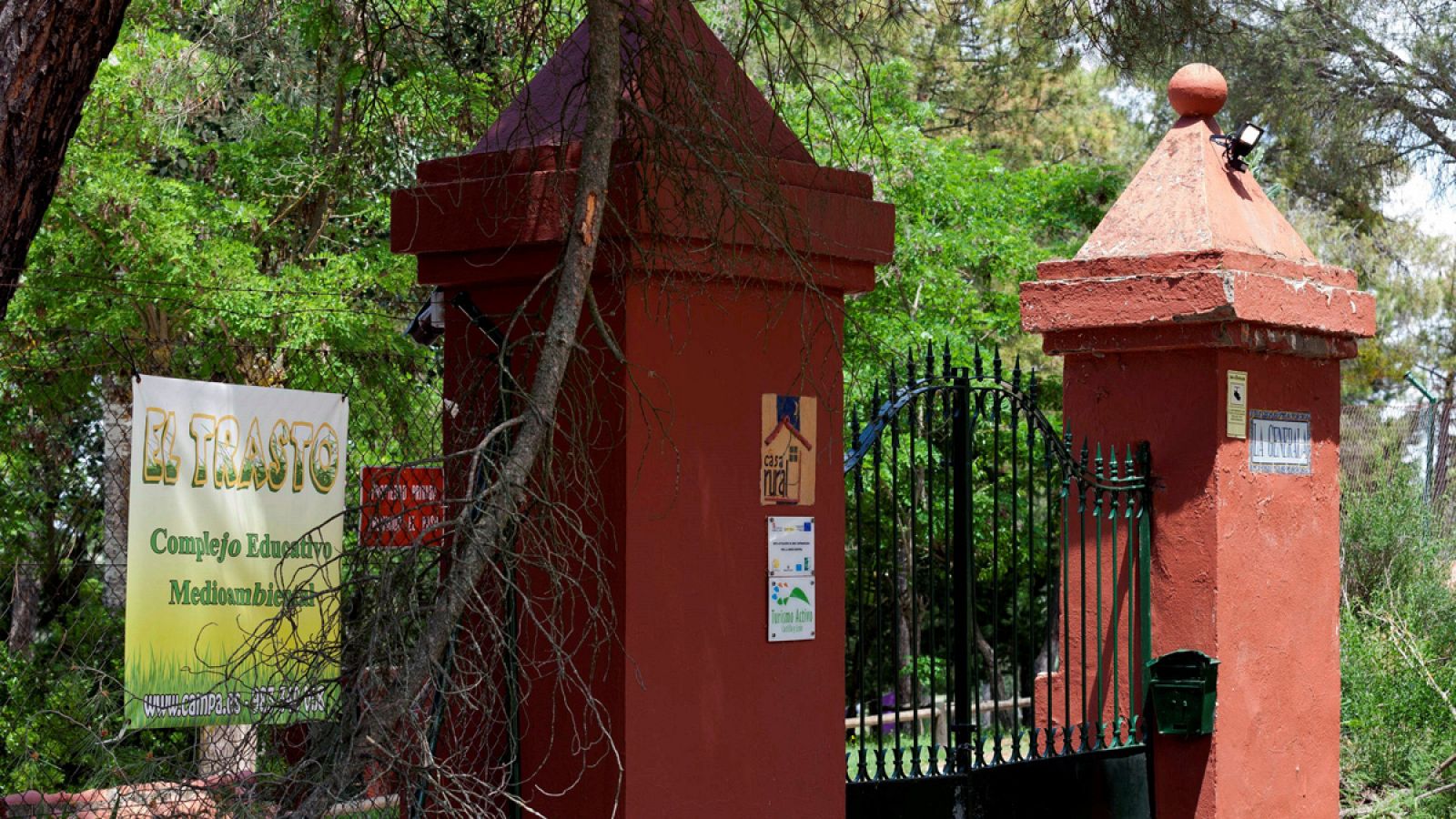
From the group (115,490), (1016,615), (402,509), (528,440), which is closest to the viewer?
(528,440)

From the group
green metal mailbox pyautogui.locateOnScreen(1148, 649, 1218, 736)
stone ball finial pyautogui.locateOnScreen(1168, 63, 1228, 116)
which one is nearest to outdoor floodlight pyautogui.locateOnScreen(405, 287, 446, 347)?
green metal mailbox pyautogui.locateOnScreen(1148, 649, 1218, 736)

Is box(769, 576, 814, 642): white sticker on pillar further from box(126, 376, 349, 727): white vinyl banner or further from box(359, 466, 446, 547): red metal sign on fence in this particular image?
box(126, 376, 349, 727): white vinyl banner

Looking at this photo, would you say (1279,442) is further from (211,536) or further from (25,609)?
(25,609)

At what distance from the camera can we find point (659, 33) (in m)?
4.19

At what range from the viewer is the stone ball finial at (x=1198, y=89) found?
7312 millimetres

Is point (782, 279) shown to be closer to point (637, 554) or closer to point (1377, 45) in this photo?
point (637, 554)

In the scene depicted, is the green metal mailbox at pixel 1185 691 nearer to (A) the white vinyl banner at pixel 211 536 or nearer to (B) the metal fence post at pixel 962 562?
(B) the metal fence post at pixel 962 562

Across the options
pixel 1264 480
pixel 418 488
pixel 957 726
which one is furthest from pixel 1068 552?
pixel 418 488

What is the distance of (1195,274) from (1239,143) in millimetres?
933

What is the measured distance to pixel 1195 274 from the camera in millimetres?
6625

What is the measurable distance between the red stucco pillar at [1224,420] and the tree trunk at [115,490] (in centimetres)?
418

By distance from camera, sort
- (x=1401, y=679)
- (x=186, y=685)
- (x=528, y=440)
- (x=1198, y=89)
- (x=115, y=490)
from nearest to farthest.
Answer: (x=528, y=440), (x=186, y=685), (x=1198, y=89), (x=115, y=490), (x=1401, y=679)

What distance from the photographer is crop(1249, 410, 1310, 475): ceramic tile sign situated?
6.97 meters

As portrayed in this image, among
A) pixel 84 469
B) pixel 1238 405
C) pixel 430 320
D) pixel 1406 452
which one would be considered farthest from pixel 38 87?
pixel 1406 452
